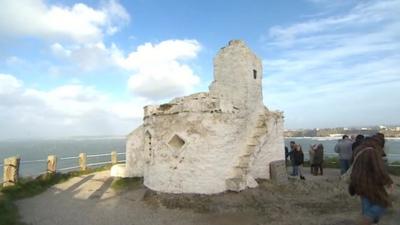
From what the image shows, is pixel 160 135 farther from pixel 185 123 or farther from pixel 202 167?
pixel 202 167

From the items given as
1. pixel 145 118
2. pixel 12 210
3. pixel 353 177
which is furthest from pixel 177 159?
pixel 353 177

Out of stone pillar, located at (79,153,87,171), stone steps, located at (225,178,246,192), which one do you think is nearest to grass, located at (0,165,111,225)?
stone pillar, located at (79,153,87,171)

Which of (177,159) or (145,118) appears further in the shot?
(145,118)

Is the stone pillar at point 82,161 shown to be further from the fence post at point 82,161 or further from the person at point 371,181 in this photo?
the person at point 371,181

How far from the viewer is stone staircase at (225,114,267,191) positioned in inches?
464

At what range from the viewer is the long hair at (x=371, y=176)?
262 inches

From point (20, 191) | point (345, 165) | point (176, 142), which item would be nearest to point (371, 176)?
point (176, 142)

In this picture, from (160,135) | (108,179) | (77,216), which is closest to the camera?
(77,216)

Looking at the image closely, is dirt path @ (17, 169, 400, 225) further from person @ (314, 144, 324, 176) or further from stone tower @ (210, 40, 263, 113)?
stone tower @ (210, 40, 263, 113)

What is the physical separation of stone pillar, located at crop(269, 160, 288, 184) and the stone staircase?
1305 millimetres

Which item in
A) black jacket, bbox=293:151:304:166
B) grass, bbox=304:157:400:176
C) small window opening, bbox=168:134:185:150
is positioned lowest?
grass, bbox=304:157:400:176

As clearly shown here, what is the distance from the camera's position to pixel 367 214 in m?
6.93

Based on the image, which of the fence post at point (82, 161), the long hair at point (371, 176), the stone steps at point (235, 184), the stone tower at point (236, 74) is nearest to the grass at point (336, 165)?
the stone tower at point (236, 74)

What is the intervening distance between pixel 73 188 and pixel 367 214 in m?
10.7
